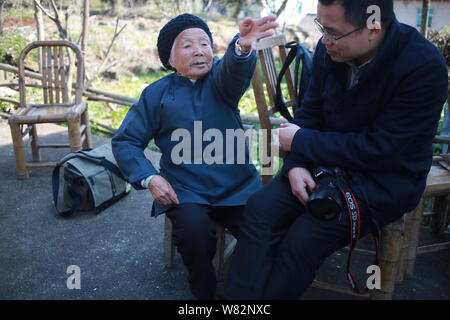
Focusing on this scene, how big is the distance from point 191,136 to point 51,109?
7.59 ft

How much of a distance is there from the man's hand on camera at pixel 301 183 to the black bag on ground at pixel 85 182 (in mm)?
1605

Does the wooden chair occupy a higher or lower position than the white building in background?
lower

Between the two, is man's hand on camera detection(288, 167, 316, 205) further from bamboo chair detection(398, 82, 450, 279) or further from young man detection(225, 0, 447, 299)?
bamboo chair detection(398, 82, 450, 279)

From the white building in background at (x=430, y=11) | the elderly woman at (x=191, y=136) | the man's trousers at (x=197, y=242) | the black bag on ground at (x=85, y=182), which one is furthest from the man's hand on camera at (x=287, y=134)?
the white building in background at (x=430, y=11)

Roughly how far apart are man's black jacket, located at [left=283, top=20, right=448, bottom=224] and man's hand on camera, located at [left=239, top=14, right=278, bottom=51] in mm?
311

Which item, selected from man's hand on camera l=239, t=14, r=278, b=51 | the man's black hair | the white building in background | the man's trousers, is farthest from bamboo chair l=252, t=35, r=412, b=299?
the white building in background

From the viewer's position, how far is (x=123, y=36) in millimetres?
10656

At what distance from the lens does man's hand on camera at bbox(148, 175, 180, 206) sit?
2.04m

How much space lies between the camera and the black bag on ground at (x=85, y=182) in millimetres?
3145

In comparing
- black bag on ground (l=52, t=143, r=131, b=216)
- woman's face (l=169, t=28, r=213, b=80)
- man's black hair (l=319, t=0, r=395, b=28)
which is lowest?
black bag on ground (l=52, t=143, r=131, b=216)

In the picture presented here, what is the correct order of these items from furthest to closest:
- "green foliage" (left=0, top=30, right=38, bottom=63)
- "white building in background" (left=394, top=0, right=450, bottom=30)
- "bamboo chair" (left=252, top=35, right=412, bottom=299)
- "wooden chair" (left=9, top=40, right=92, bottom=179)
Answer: "white building in background" (left=394, top=0, right=450, bottom=30) → "green foliage" (left=0, top=30, right=38, bottom=63) → "wooden chair" (left=9, top=40, right=92, bottom=179) → "bamboo chair" (left=252, top=35, right=412, bottom=299)

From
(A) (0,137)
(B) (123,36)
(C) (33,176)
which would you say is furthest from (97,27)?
(C) (33,176)

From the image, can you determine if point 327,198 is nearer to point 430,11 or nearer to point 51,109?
point 51,109

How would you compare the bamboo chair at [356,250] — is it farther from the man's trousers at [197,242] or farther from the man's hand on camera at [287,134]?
the man's trousers at [197,242]
